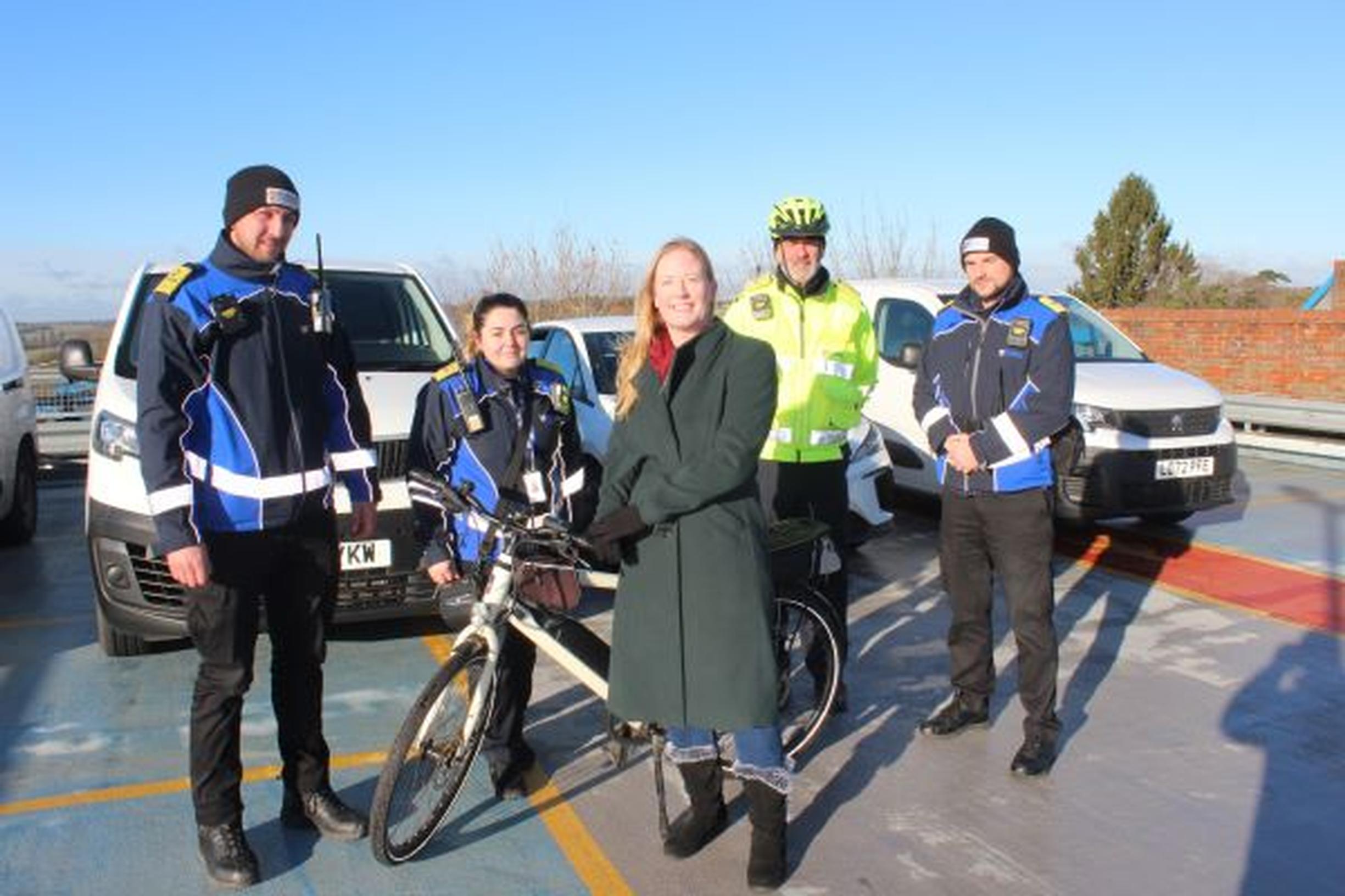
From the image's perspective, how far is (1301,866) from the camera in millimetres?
3604

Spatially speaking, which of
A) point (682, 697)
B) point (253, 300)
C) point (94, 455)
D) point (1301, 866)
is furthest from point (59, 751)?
point (1301, 866)

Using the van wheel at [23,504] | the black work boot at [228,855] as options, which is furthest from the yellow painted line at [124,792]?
the van wheel at [23,504]

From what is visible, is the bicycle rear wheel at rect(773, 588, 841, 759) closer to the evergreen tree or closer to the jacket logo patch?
the jacket logo patch

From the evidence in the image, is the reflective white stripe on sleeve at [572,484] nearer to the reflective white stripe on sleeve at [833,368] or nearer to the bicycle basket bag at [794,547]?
the bicycle basket bag at [794,547]

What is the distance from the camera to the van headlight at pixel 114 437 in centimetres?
511

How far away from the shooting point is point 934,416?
4.61 metres

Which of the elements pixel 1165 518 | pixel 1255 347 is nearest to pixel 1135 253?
pixel 1255 347

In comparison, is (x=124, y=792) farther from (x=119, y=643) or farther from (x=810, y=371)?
(x=810, y=371)

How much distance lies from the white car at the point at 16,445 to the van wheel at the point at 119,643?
2.88m

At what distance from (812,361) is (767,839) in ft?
6.63

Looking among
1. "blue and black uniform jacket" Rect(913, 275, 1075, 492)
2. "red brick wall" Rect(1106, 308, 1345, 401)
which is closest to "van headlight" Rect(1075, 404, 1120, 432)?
"blue and black uniform jacket" Rect(913, 275, 1075, 492)

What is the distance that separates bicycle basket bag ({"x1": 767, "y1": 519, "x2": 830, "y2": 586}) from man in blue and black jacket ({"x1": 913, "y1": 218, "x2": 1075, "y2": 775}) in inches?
24.5

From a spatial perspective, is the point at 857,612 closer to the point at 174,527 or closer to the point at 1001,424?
the point at 1001,424

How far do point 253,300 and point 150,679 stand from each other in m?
2.60
